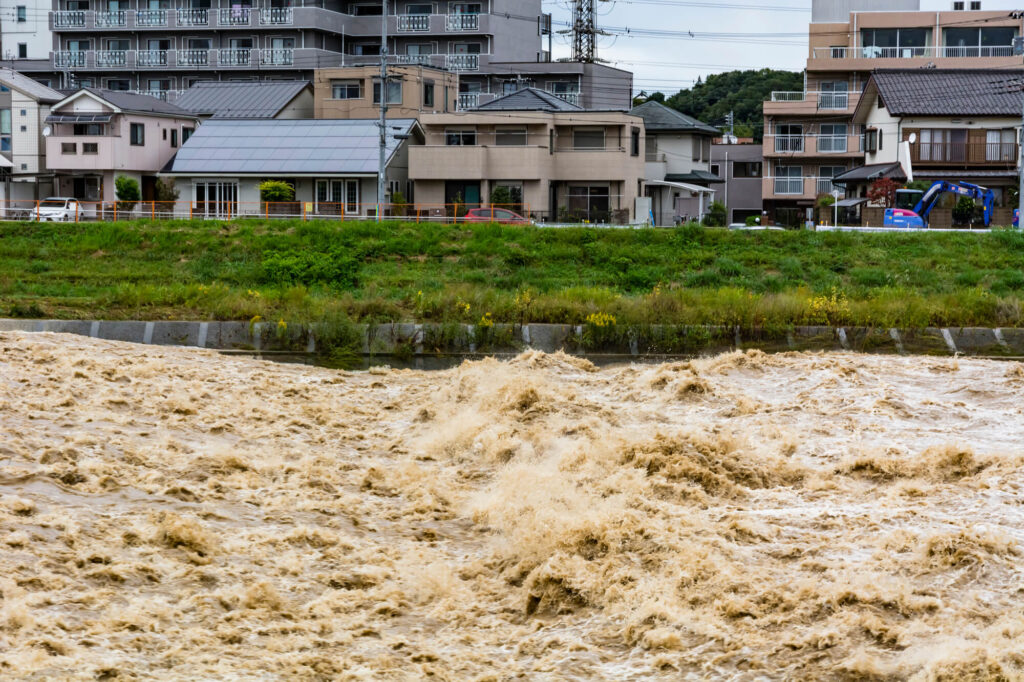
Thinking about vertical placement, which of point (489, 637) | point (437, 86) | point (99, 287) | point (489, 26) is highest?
point (489, 26)

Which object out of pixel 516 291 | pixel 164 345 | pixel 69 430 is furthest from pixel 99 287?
pixel 69 430

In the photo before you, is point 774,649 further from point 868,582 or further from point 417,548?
point 417,548

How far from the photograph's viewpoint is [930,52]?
6231 centimetres

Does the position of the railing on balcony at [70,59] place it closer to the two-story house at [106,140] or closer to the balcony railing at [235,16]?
the balcony railing at [235,16]

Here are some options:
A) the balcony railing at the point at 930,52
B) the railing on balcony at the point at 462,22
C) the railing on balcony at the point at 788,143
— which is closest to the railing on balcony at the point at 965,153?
the railing on balcony at the point at 788,143

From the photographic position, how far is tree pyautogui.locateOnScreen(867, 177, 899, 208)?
44.3 meters

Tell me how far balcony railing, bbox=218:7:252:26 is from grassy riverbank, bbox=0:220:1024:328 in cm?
3745

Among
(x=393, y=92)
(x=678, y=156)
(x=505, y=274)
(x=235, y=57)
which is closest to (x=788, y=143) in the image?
(x=678, y=156)

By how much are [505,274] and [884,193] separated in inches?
837

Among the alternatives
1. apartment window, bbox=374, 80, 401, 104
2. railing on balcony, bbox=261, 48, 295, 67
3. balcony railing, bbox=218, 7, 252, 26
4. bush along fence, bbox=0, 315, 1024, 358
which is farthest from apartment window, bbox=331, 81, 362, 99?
bush along fence, bbox=0, 315, 1024, 358

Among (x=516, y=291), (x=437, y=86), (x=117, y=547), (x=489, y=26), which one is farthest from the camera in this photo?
(x=489, y=26)

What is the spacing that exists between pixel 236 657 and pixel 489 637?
1.75 metres

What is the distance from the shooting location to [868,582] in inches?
340

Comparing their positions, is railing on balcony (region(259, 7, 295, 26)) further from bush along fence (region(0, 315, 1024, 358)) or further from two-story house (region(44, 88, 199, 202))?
bush along fence (region(0, 315, 1024, 358))
